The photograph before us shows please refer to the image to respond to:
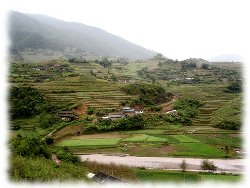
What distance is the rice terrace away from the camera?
19.2 m

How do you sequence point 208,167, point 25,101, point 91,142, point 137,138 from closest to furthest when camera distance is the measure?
point 208,167
point 91,142
point 137,138
point 25,101

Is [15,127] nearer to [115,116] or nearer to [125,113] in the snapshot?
[115,116]

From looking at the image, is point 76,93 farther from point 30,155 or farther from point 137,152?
point 30,155

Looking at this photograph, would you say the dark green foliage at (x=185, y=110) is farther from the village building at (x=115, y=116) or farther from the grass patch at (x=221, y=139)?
the grass patch at (x=221, y=139)

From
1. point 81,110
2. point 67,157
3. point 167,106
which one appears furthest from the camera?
point 167,106

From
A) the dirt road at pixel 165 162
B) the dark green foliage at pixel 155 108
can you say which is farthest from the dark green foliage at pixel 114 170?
the dark green foliage at pixel 155 108

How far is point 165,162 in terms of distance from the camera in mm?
22406

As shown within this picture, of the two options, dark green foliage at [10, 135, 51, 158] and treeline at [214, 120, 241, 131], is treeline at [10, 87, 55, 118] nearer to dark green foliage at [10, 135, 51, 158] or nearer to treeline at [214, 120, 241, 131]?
dark green foliage at [10, 135, 51, 158]

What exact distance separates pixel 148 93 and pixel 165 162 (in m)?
20.2

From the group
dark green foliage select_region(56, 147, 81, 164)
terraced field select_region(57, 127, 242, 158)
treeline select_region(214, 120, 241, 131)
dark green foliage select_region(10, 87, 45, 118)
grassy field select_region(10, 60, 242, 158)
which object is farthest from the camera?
dark green foliage select_region(10, 87, 45, 118)

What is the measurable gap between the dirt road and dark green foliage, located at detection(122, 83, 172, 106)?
626 inches

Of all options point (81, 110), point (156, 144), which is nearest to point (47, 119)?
point (81, 110)

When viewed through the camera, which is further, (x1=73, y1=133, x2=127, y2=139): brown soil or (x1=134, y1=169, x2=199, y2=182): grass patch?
(x1=73, y1=133, x2=127, y2=139): brown soil

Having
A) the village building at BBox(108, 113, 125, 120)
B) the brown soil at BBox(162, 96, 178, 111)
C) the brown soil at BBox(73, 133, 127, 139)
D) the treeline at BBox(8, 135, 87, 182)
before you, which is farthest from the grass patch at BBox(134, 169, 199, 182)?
the brown soil at BBox(162, 96, 178, 111)
